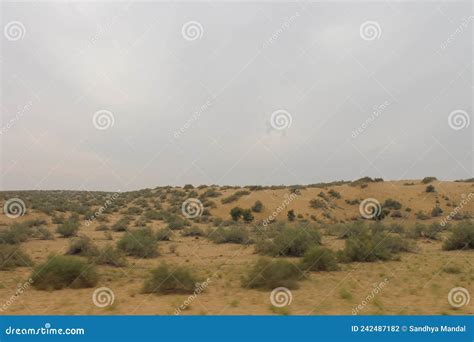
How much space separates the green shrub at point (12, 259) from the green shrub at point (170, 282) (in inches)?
262

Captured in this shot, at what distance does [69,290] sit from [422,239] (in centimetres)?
2089

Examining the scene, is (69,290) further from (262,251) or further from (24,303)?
(262,251)

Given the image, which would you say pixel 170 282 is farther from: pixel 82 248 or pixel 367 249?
pixel 367 249

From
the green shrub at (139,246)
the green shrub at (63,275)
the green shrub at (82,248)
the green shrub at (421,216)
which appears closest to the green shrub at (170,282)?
the green shrub at (63,275)

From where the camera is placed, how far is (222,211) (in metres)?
45.2

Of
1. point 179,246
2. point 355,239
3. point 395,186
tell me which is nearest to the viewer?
point 355,239

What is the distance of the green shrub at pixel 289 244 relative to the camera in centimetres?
1855

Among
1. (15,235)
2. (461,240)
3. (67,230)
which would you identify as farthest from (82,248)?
(461,240)

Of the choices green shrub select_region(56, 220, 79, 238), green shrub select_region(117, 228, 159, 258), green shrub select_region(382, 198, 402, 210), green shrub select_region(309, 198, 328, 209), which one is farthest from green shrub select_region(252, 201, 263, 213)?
green shrub select_region(117, 228, 159, 258)

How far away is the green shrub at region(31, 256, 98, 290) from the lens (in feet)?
41.4

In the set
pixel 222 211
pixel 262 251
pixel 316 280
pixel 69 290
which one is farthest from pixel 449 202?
pixel 69 290

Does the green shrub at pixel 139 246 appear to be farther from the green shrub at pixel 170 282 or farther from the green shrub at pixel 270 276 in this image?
the green shrub at pixel 270 276

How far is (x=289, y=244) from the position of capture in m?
18.5

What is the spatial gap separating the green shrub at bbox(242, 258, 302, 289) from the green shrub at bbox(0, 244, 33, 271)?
9.10 m
